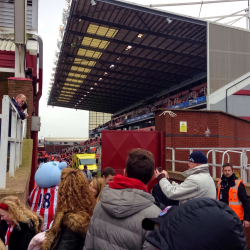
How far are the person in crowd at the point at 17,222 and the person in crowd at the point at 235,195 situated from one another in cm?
340

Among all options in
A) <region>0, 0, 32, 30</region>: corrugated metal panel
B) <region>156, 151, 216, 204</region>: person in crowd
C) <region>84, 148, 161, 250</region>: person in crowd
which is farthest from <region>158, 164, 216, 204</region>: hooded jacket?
<region>0, 0, 32, 30</region>: corrugated metal panel

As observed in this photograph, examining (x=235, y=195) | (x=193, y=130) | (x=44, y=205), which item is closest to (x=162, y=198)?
(x=235, y=195)

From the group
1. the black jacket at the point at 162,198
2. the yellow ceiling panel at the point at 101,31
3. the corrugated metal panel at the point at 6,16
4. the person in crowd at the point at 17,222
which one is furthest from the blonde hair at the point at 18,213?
the yellow ceiling panel at the point at 101,31

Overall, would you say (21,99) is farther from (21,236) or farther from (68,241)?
(68,241)

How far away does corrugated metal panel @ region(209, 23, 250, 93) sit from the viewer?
2031cm

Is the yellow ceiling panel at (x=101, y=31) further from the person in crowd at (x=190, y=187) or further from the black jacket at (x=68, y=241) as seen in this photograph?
the black jacket at (x=68, y=241)

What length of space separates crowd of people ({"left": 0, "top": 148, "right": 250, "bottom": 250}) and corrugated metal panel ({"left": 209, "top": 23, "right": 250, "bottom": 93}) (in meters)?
19.0

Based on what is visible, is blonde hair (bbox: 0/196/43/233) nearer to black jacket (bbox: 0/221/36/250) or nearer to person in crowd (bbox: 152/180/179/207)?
black jacket (bbox: 0/221/36/250)

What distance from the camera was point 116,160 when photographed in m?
7.84

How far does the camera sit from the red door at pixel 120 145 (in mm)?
7812

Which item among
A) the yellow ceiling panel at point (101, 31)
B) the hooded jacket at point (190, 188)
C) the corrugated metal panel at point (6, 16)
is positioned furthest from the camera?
the yellow ceiling panel at point (101, 31)

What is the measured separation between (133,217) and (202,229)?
0.65m

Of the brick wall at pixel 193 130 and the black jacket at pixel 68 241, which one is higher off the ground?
the brick wall at pixel 193 130

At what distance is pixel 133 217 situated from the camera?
1.63 metres
